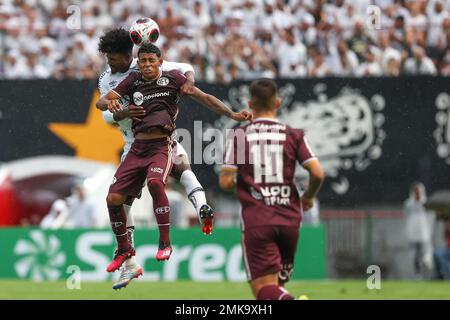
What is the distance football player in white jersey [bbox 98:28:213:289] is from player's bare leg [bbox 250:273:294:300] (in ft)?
4.04

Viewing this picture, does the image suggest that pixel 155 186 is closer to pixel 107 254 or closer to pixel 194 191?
pixel 194 191

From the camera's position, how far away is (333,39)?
24219 mm

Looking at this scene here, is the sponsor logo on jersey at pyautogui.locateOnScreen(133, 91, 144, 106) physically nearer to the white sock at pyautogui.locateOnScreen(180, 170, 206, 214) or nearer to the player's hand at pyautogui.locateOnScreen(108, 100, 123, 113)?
the player's hand at pyautogui.locateOnScreen(108, 100, 123, 113)

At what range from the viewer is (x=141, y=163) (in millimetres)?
13086

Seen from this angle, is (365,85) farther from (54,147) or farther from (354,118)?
(54,147)

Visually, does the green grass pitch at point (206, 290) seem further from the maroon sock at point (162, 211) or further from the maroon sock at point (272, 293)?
the maroon sock at point (272, 293)

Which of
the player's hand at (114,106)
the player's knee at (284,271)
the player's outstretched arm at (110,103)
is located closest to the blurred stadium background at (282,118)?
the player's outstretched arm at (110,103)

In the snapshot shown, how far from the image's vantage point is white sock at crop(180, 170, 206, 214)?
13117mm

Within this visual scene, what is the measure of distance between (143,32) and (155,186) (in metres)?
1.64

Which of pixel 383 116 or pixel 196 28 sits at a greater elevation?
pixel 196 28

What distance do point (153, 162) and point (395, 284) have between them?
11382 mm

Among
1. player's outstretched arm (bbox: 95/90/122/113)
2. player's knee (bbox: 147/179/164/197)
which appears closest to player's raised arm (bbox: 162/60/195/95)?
player's outstretched arm (bbox: 95/90/122/113)
